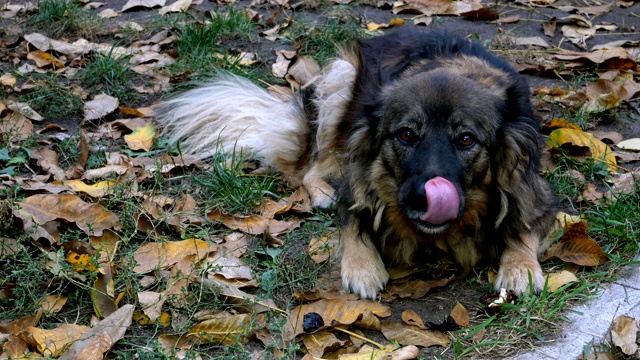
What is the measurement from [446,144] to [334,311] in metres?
0.92

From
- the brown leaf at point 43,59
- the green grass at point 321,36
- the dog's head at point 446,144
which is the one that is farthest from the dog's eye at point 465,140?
the brown leaf at point 43,59

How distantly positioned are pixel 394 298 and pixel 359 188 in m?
0.60

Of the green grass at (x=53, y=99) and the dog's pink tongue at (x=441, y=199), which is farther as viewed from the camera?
the green grass at (x=53, y=99)

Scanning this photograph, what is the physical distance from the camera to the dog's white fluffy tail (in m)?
5.04

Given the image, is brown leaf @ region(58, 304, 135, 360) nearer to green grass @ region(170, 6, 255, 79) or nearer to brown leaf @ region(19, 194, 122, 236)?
brown leaf @ region(19, 194, 122, 236)

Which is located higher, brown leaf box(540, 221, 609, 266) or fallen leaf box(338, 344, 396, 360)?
fallen leaf box(338, 344, 396, 360)

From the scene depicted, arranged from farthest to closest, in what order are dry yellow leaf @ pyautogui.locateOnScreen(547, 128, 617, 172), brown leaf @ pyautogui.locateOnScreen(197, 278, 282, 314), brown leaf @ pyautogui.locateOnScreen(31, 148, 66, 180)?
1. dry yellow leaf @ pyautogui.locateOnScreen(547, 128, 617, 172)
2. brown leaf @ pyautogui.locateOnScreen(31, 148, 66, 180)
3. brown leaf @ pyautogui.locateOnScreen(197, 278, 282, 314)

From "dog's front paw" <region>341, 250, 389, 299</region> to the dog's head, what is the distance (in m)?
0.32

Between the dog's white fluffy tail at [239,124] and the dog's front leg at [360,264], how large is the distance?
991 mm

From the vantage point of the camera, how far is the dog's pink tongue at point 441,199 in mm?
3447

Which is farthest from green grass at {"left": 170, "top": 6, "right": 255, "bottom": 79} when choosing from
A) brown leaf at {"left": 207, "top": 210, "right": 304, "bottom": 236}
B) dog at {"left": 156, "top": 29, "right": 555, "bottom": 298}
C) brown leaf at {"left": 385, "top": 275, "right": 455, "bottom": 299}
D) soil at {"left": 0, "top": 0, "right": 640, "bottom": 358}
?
brown leaf at {"left": 385, "top": 275, "right": 455, "bottom": 299}

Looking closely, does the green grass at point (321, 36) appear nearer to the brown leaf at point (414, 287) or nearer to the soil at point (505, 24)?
the soil at point (505, 24)

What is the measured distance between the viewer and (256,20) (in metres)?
6.64

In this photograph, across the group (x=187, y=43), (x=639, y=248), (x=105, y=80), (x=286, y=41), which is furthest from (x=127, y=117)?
(x=639, y=248)
